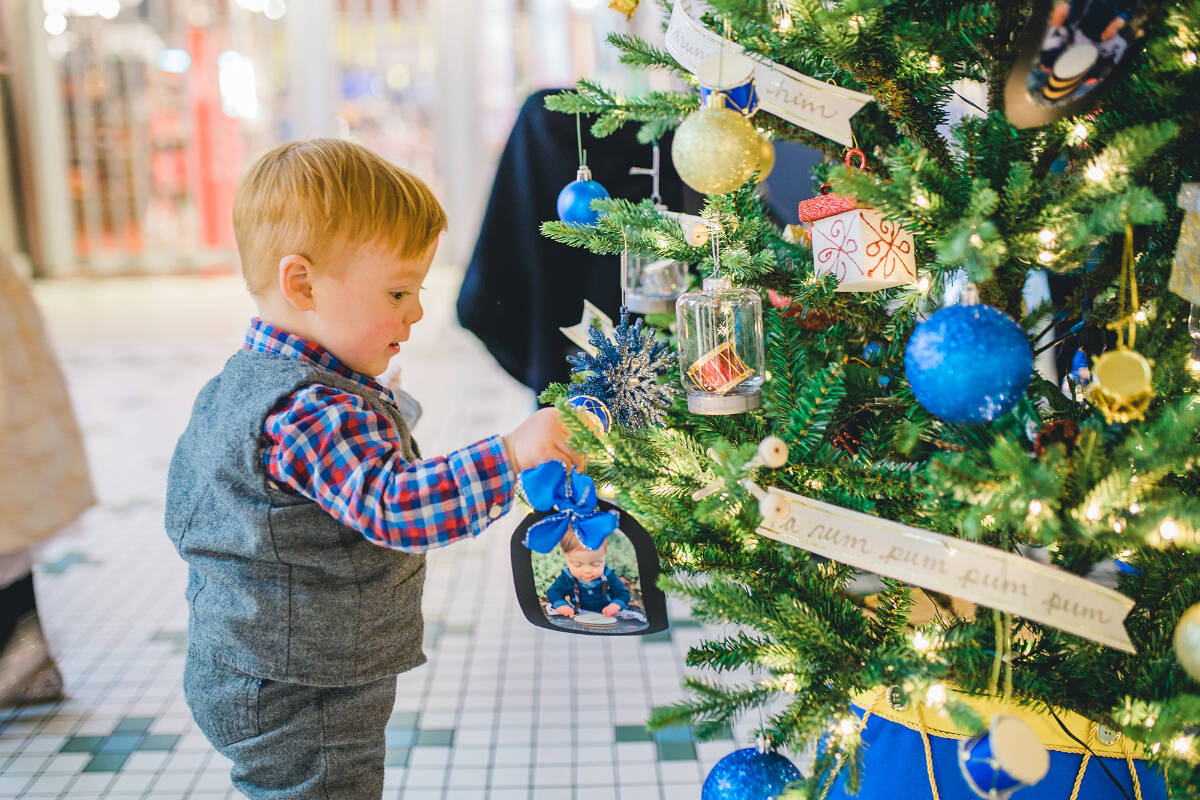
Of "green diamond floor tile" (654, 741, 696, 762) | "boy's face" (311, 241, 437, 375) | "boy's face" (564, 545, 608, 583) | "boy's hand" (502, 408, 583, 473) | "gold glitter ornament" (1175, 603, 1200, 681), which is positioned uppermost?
"boy's face" (311, 241, 437, 375)

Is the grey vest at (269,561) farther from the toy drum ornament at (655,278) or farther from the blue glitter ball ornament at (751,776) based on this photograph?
the toy drum ornament at (655,278)

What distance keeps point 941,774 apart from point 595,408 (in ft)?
1.59

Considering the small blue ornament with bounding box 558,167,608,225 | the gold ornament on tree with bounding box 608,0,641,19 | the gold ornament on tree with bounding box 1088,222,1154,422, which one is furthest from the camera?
the small blue ornament with bounding box 558,167,608,225

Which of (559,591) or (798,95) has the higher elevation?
(798,95)

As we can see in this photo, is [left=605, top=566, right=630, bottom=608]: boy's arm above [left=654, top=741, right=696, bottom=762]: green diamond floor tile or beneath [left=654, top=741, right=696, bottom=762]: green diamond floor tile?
above

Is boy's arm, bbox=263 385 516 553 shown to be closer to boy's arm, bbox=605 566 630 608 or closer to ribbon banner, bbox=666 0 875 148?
boy's arm, bbox=605 566 630 608

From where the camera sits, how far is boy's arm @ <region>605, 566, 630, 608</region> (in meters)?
0.86

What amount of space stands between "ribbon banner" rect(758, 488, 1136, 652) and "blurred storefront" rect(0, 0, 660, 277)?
Answer: 6.24m

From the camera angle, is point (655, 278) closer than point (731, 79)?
No

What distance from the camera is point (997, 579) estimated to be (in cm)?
66

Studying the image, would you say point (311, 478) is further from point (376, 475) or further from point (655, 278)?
point (655, 278)

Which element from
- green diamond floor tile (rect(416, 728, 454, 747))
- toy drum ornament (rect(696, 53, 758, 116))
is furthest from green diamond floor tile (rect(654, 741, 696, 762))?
toy drum ornament (rect(696, 53, 758, 116))

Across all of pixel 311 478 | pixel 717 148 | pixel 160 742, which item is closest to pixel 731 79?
pixel 717 148

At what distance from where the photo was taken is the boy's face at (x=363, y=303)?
892mm
